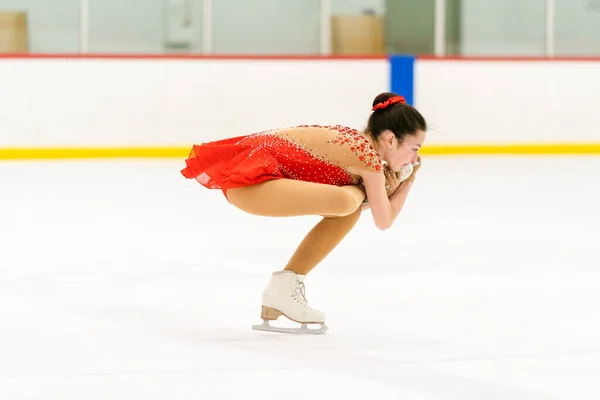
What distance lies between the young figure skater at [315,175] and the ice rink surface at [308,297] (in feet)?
0.59

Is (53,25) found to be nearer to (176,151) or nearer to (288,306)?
(176,151)

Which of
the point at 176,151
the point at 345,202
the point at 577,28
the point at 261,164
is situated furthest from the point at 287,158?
the point at 577,28

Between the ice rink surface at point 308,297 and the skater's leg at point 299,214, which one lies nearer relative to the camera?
the ice rink surface at point 308,297

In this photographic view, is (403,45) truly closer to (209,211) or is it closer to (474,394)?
(209,211)

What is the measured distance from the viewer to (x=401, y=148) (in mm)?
2682

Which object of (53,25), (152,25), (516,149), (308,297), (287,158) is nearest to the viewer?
(287,158)

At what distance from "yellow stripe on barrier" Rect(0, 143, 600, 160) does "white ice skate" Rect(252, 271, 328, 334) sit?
5.77 metres

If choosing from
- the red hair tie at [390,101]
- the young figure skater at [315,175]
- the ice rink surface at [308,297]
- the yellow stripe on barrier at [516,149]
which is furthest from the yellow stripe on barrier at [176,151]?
the red hair tie at [390,101]

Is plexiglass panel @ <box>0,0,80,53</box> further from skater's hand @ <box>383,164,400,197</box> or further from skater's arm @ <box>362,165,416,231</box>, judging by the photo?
skater's arm @ <box>362,165,416,231</box>

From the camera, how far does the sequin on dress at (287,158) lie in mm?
2678

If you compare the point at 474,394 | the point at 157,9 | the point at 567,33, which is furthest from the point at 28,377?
the point at 567,33

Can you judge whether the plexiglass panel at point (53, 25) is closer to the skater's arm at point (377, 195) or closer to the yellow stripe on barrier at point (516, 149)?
the yellow stripe on barrier at point (516, 149)

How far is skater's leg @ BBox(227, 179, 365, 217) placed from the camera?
2629 millimetres

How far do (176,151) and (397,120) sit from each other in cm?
598
